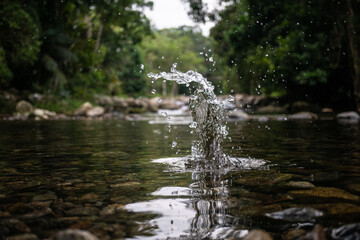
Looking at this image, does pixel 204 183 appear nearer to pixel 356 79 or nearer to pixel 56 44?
pixel 356 79

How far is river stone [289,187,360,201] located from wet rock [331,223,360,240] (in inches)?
26.8

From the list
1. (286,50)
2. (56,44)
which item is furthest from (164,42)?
(286,50)

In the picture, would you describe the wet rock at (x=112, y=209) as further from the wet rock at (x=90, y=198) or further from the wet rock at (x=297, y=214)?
the wet rock at (x=297, y=214)

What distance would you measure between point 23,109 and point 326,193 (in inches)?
667

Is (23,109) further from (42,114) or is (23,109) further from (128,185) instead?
(128,185)

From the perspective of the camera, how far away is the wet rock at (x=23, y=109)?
54.5 feet

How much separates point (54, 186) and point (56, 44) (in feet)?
64.1

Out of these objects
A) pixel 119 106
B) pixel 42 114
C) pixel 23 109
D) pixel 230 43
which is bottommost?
pixel 42 114

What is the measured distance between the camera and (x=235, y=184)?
2.56m

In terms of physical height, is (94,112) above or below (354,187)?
above

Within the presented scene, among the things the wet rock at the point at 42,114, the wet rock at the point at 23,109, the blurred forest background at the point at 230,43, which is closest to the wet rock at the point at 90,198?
the blurred forest background at the point at 230,43

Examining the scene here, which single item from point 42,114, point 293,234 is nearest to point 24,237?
point 293,234

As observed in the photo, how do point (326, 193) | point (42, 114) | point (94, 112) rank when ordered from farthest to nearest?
point (94, 112) → point (42, 114) → point (326, 193)

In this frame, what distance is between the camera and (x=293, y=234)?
1.54m
